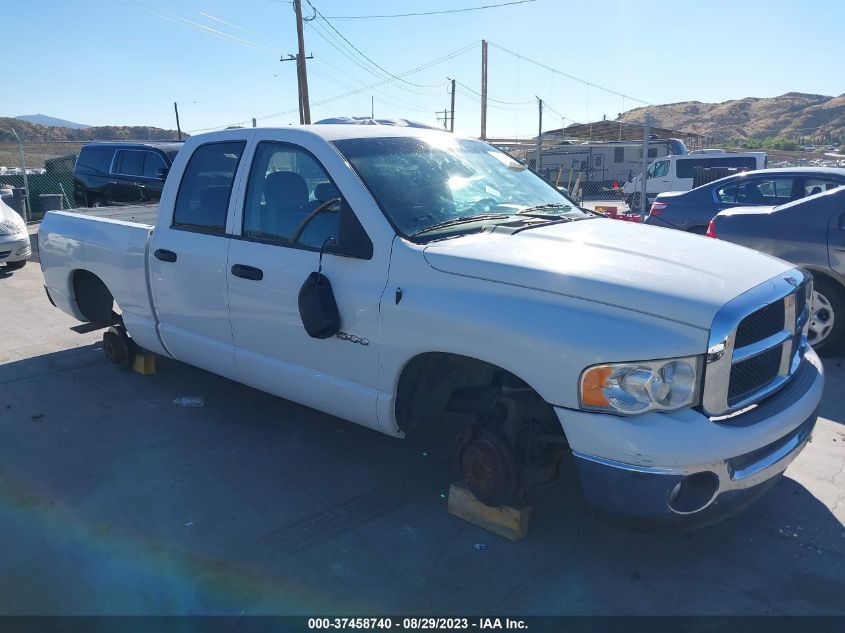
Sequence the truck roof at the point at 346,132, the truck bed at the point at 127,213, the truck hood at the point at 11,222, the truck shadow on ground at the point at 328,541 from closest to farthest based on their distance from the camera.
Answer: the truck shadow on ground at the point at 328,541, the truck roof at the point at 346,132, the truck bed at the point at 127,213, the truck hood at the point at 11,222

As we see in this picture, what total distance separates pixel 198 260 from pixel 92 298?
2169 millimetres

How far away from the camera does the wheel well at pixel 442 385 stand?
3.36 meters

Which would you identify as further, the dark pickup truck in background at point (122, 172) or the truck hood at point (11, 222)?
the dark pickup truck in background at point (122, 172)

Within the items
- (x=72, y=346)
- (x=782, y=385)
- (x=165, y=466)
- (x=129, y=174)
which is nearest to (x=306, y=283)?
(x=165, y=466)

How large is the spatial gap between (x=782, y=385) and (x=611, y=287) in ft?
3.58

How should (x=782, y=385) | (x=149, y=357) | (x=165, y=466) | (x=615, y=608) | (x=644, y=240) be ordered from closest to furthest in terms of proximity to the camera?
(x=615, y=608)
(x=782, y=385)
(x=644, y=240)
(x=165, y=466)
(x=149, y=357)

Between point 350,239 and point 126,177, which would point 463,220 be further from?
point 126,177

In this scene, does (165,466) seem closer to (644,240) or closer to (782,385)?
(644,240)

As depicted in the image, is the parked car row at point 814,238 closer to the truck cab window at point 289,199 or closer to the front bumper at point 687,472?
the front bumper at point 687,472

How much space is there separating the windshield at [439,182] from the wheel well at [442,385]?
27.4 inches

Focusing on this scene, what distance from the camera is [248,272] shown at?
4.07m

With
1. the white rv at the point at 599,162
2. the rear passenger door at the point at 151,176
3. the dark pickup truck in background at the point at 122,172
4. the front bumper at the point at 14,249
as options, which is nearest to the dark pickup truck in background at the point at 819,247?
the front bumper at the point at 14,249

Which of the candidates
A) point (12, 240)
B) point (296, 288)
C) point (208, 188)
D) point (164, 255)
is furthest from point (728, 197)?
point (12, 240)

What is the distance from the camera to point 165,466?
4234 mm
